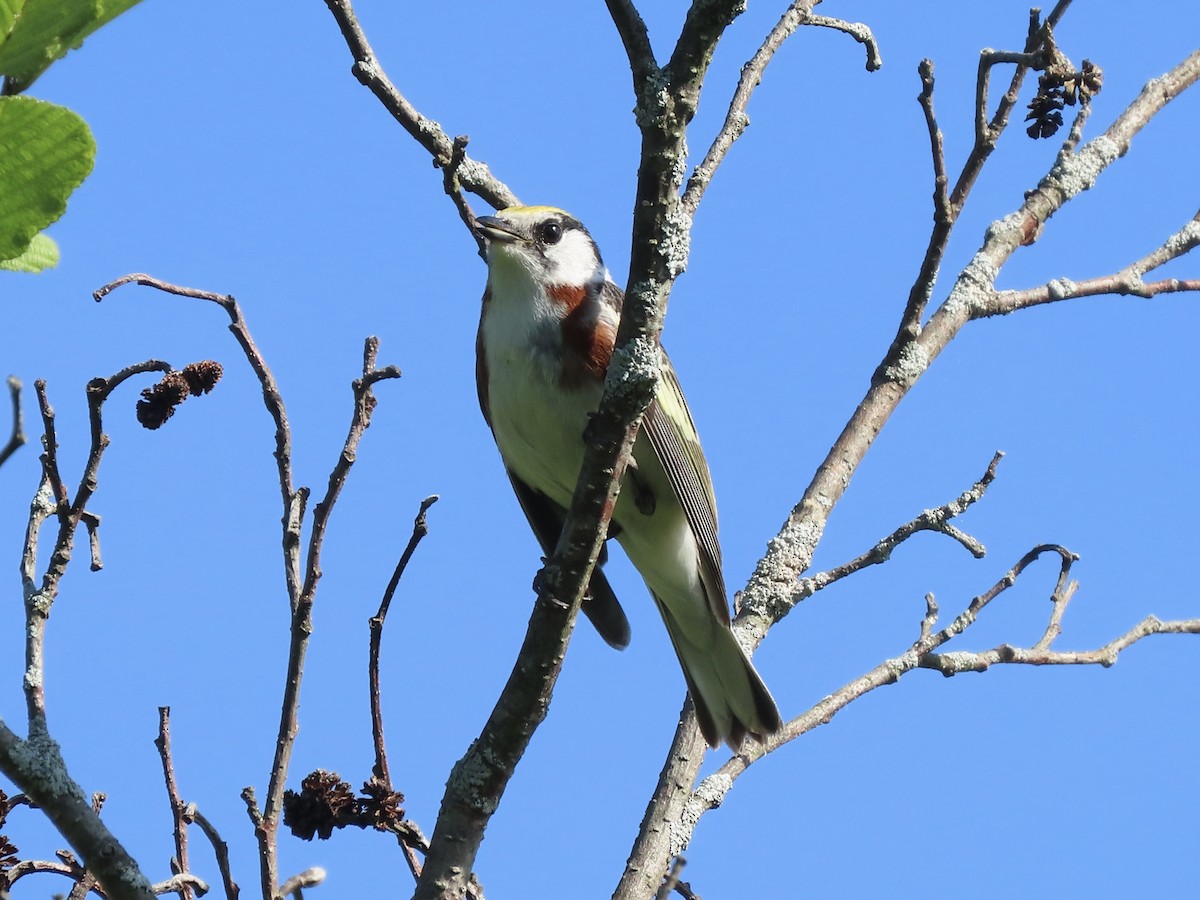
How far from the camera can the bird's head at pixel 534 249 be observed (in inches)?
177

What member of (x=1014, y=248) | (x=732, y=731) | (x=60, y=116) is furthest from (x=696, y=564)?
(x=60, y=116)

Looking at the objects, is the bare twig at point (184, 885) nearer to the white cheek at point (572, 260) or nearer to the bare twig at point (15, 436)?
the bare twig at point (15, 436)

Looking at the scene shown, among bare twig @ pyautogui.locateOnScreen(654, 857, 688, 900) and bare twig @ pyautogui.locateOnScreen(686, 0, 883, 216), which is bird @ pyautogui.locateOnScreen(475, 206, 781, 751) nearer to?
bare twig @ pyautogui.locateOnScreen(686, 0, 883, 216)

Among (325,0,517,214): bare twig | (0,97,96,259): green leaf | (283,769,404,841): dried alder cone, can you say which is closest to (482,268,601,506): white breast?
(325,0,517,214): bare twig

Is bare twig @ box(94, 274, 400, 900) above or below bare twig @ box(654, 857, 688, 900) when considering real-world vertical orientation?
above

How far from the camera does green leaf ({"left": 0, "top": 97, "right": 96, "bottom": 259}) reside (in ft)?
3.65

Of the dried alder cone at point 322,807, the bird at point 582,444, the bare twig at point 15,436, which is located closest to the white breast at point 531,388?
the bird at point 582,444

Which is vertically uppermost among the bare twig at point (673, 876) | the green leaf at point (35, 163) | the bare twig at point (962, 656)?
the bare twig at point (962, 656)

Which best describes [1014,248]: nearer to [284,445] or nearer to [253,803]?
[284,445]

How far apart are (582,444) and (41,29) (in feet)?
10.6

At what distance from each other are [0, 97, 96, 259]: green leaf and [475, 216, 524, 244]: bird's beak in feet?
11.0

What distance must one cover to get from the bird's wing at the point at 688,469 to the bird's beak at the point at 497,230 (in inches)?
26.8

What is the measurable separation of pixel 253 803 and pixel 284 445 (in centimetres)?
75

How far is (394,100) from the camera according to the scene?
3748 mm
